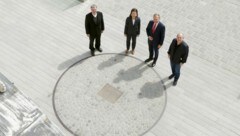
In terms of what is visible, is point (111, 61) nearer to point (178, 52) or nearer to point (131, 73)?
point (131, 73)

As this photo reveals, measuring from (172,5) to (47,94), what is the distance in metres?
6.77

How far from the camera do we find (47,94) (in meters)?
10.9

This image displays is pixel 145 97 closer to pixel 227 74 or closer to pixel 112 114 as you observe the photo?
pixel 112 114

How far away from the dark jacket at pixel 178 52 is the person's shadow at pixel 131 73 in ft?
4.93

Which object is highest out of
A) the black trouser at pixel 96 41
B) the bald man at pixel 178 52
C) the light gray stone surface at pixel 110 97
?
the bald man at pixel 178 52

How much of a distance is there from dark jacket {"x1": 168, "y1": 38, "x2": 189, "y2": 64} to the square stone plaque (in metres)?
2.12

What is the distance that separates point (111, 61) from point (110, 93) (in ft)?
4.72

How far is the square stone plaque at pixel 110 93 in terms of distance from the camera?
10836 mm

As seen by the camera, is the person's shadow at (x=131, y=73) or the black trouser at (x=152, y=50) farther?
the person's shadow at (x=131, y=73)

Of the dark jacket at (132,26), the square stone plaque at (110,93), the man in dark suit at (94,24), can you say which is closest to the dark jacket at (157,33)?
the dark jacket at (132,26)

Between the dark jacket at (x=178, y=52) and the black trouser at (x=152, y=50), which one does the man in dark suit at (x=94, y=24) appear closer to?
the black trouser at (x=152, y=50)

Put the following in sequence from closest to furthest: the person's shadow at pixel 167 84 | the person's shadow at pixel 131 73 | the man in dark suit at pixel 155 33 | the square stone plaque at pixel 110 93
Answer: the man in dark suit at pixel 155 33 → the square stone plaque at pixel 110 93 → the person's shadow at pixel 167 84 → the person's shadow at pixel 131 73

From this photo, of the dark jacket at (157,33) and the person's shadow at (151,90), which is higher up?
the dark jacket at (157,33)

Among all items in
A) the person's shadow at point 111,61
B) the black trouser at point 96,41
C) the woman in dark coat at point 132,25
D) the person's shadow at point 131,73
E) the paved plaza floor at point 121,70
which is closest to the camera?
the paved plaza floor at point 121,70
